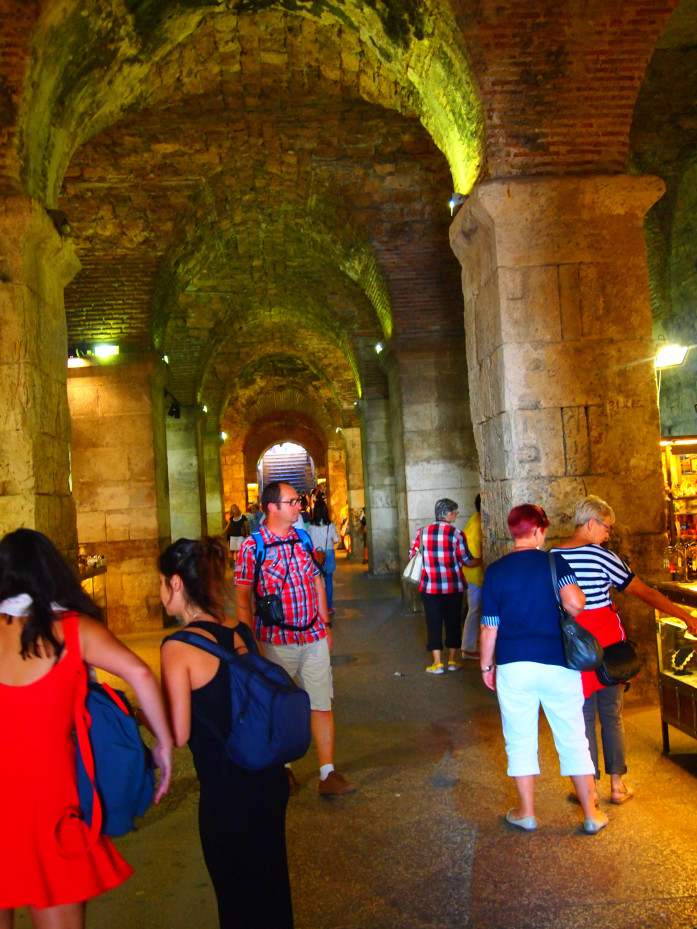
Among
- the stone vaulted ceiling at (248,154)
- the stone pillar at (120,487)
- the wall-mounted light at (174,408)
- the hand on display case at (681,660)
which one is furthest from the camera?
the wall-mounted light at (174,408)

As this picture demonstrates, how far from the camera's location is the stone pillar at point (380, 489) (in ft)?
48.8

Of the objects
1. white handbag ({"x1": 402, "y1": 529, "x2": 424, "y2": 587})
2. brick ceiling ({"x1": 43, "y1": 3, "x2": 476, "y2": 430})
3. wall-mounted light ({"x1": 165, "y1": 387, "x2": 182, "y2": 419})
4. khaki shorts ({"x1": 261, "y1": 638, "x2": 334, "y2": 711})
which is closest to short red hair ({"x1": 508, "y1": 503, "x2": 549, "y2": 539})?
khaki shorts ({"x1": 261, "y1": 638, "x2": 334, "y2": 711})

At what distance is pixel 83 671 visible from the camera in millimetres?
2072

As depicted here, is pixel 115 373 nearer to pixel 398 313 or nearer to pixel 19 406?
pixel 398 313

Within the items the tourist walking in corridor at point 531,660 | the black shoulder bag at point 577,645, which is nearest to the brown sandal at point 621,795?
the tourist walking in corridor at point 531,660

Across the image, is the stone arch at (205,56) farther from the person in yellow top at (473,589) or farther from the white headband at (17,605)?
the white headband at (17,605)

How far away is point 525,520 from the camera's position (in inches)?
133

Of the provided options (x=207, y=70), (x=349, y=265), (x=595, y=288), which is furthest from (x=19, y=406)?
(x=349, y=265)

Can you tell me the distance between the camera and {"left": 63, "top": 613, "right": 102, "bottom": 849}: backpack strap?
200cm

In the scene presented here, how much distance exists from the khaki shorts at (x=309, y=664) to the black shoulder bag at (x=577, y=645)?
1303 mm

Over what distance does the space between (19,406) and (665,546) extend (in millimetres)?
4318

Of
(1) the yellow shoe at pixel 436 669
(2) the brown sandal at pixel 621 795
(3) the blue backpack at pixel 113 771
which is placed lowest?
(1) the yellow shoe at pixel 436 669

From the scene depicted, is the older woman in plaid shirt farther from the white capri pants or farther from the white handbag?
the white capri pants

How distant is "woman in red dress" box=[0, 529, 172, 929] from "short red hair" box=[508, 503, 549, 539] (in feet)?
6.01
